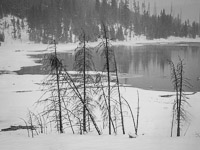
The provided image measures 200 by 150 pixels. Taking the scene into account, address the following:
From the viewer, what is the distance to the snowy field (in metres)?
10.9

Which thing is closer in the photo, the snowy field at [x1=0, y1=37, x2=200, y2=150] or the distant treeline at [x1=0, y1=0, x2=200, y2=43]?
the snowy field at [x1=0, y1=37, x2=200, y2=150]

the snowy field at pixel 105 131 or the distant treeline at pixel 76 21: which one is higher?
the distant treeline at pixel 76 21

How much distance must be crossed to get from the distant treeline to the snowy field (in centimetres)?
7082

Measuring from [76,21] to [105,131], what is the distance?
4507 inches

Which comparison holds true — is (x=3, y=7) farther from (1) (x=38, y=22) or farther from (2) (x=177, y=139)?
(2) (x=177, y=139)

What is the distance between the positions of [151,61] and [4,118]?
42542 millimetres

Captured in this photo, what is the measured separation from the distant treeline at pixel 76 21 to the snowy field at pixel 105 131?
7082 centimetres

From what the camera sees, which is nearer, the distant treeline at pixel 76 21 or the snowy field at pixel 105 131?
the snowy field at pixel 105 131

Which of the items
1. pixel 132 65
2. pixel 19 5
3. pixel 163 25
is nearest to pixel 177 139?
pixel 132 65

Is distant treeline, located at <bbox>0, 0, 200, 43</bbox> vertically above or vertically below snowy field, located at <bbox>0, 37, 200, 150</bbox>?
above

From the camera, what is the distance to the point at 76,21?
416 feet

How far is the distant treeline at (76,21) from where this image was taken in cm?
11269

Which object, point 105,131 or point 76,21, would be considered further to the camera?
point 76,21

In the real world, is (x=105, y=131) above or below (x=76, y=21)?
below
